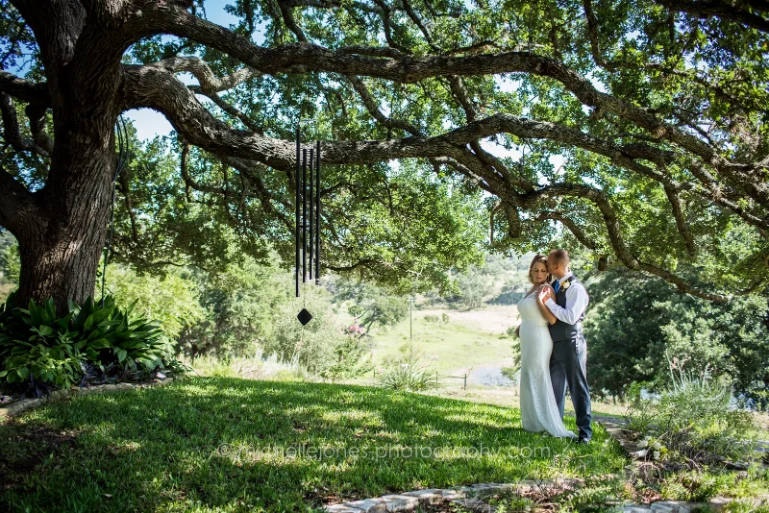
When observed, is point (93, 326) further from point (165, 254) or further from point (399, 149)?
point (165, 254)

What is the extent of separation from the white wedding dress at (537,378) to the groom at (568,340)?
9 centimetres

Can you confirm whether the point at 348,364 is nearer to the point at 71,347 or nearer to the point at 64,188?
the point at 71,347

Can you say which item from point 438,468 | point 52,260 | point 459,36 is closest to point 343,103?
point 459,36

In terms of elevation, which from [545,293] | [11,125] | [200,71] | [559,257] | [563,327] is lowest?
[563,327]

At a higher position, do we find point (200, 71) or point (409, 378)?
point (200, 71)

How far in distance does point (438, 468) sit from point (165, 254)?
10.1 metres

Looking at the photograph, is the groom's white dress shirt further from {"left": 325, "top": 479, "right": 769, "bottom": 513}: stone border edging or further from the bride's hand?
{"left": 325, "top": 479, "right": 769, "bottom": 513}: stone border edging

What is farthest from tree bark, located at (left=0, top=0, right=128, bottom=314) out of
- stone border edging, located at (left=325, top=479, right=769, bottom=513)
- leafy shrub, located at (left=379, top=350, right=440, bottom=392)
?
leafy shrub, located at (left=379, top=350, right=440, bottom=392)

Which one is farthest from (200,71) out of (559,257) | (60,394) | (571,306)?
(571,306)

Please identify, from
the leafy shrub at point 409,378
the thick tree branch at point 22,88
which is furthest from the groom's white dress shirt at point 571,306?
the thick tree branch at point 22,88

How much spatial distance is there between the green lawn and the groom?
1.26 feet

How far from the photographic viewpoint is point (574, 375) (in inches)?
179

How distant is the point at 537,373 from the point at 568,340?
42 centimetres

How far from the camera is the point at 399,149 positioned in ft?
19.9
